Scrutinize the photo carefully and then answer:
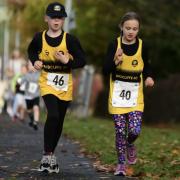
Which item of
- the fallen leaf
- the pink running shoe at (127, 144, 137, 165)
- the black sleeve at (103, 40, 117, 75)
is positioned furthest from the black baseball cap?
the fallen leaf

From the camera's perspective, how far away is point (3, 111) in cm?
2691

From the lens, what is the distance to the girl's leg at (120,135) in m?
8.98

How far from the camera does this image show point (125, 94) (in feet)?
29.4

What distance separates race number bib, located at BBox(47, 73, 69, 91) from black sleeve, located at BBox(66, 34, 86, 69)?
16 cm

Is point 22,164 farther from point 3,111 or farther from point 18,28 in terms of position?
point 18,28

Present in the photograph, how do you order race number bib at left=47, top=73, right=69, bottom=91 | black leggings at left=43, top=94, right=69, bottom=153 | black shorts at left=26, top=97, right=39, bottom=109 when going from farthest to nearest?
1. black shorts at left=26, top=97, right=39, bottom=109
2. race number bib at left=47, top=73, right=69, bottom=91
3. black leggings at left=43, top=94, right=69, bottom=153

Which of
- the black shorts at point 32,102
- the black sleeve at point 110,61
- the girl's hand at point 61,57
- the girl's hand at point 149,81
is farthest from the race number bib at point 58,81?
the black shorts at point 32,102

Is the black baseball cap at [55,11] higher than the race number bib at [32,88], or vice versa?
the black baseball cap at [55,11]

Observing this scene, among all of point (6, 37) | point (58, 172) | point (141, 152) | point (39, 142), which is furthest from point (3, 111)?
point (6, 37)

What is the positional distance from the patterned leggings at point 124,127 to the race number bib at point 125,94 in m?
0.12

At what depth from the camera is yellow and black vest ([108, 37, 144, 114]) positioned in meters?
8.91

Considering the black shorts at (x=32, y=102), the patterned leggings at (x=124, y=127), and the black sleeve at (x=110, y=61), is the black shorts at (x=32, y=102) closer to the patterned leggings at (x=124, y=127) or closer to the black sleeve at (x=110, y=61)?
the patterned leggings at (x=124, y=127)

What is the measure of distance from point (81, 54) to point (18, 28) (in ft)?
114

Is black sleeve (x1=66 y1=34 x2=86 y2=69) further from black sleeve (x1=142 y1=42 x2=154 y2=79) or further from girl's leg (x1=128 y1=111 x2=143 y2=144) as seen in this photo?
girl's leg (x1=128 y1=111 x2=143 y2=144)
